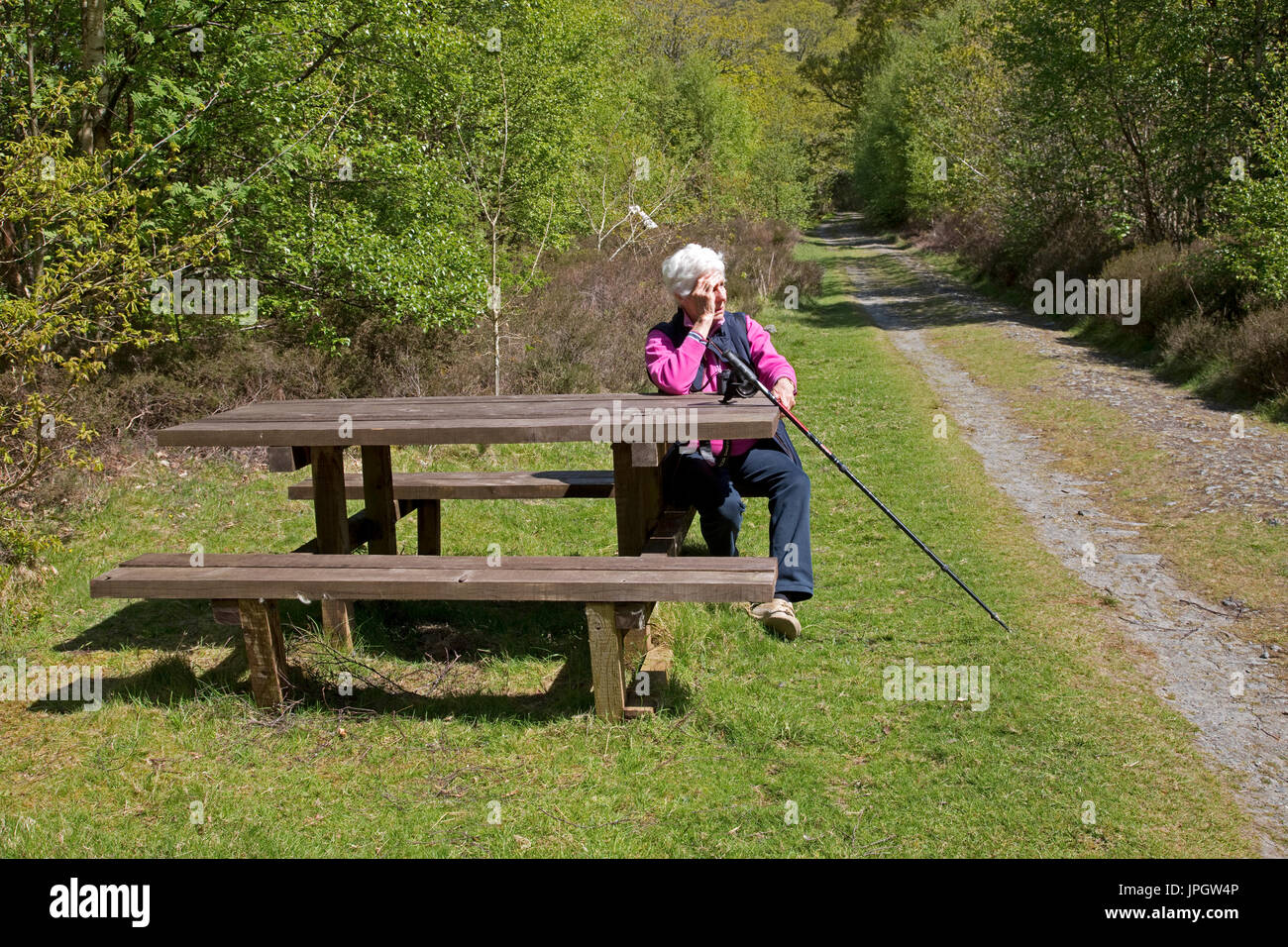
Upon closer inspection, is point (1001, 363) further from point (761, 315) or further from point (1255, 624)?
point (1255, 624)

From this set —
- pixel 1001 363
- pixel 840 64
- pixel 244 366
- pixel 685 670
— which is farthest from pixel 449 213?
pixel 840 64

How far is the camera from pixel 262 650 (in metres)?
4.52

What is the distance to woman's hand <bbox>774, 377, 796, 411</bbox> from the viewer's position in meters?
5.46

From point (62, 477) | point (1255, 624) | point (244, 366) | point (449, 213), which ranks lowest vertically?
point (1255, 624)

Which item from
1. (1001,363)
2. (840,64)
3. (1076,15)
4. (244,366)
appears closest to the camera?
(244,366)

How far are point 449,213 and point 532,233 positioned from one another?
4.07 meters

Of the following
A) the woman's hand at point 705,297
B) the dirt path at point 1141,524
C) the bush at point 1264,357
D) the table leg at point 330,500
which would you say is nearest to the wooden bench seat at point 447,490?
the table leg at point 330,500

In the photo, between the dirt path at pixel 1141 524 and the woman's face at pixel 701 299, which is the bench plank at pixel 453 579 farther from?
the dirt path at pixel 1141 524

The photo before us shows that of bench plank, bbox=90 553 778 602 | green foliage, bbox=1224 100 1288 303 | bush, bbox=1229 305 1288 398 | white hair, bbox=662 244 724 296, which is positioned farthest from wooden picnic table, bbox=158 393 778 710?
green foliage, bbox=1224 100 1288 303

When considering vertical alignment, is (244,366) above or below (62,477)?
above

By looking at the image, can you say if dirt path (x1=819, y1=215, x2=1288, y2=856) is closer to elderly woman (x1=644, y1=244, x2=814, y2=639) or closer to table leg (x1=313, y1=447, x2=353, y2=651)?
elderly woman (x1=644, y1=244, x2=814, y2=639)

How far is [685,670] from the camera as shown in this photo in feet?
16.0

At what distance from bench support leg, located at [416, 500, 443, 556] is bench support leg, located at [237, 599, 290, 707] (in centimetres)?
180

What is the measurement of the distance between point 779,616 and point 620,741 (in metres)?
1.13
